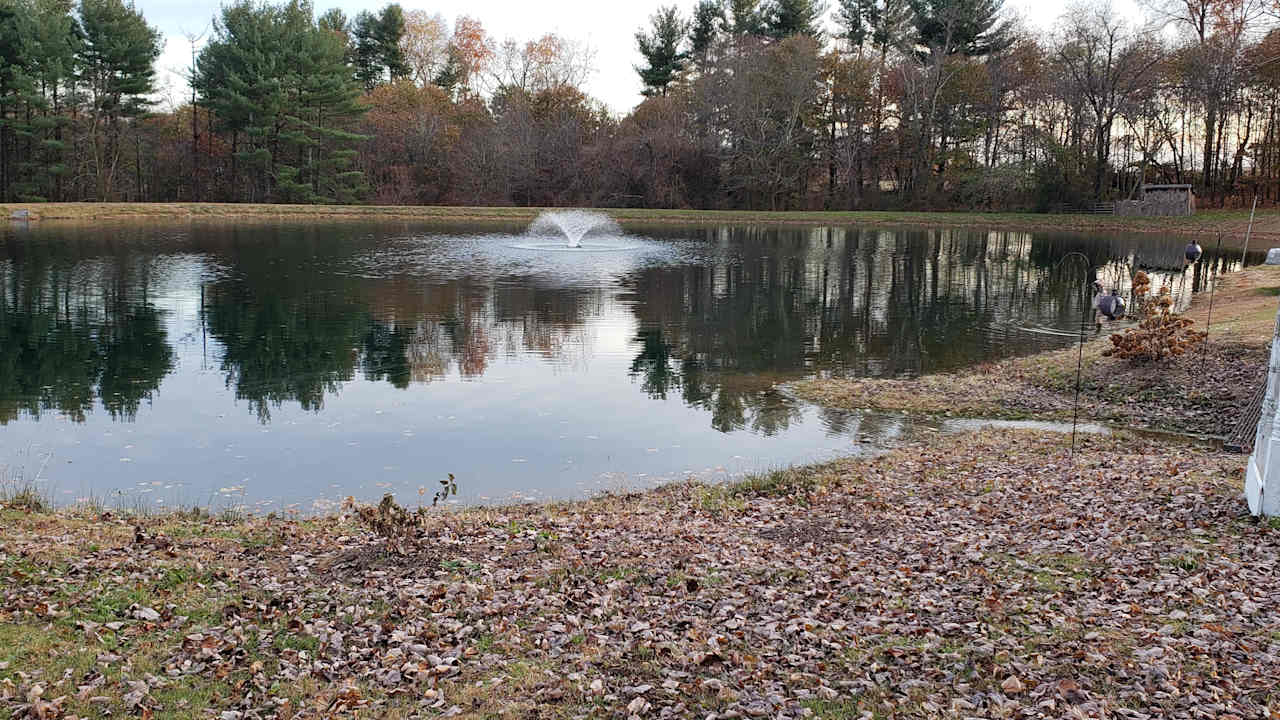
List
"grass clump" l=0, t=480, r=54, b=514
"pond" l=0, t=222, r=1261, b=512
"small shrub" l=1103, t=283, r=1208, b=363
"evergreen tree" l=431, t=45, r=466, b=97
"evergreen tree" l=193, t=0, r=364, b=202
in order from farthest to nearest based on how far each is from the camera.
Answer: "evergreen tree" l=431, t=45, r=466, b=97 < "evergreen tree" l=193, t=0, r=364, b=202 < "small shrub" l=1103, t=283, r=1208, b=363 < "pond" l=0, t=222, r=1261, b=512 < "grass clump" l=0, t=480, r=54, b=514

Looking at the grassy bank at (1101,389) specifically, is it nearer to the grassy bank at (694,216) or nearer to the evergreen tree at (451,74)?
the grassy bank at (694,216)

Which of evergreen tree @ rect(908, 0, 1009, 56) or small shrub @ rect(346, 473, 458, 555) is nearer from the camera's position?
small shrub @ rect(346, 473, 458, 555)

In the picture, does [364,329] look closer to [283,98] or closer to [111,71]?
[283,98]

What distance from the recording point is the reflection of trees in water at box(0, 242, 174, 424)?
52.9 feet

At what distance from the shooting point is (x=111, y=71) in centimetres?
6638

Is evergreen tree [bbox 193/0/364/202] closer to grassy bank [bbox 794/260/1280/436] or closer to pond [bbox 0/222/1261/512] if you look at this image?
pond [bbox 0/222/1261/512]

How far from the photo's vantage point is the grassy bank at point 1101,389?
15.2 meters

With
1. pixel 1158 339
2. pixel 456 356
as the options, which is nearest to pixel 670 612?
pixel 1158 339

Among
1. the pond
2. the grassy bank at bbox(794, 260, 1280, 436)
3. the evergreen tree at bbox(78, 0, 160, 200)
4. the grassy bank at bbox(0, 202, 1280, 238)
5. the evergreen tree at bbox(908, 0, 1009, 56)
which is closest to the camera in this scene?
the pond

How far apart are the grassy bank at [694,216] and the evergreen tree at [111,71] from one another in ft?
24.7

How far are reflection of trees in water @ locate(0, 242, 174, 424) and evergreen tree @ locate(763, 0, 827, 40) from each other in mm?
59708

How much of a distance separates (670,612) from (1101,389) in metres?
12.2

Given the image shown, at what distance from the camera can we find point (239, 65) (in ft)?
227

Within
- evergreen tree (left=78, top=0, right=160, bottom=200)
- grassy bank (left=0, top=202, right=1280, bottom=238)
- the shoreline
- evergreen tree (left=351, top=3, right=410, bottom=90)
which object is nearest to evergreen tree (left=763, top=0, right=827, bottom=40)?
grassy bank (left=0, top=202, right=1280, bottom=238)
